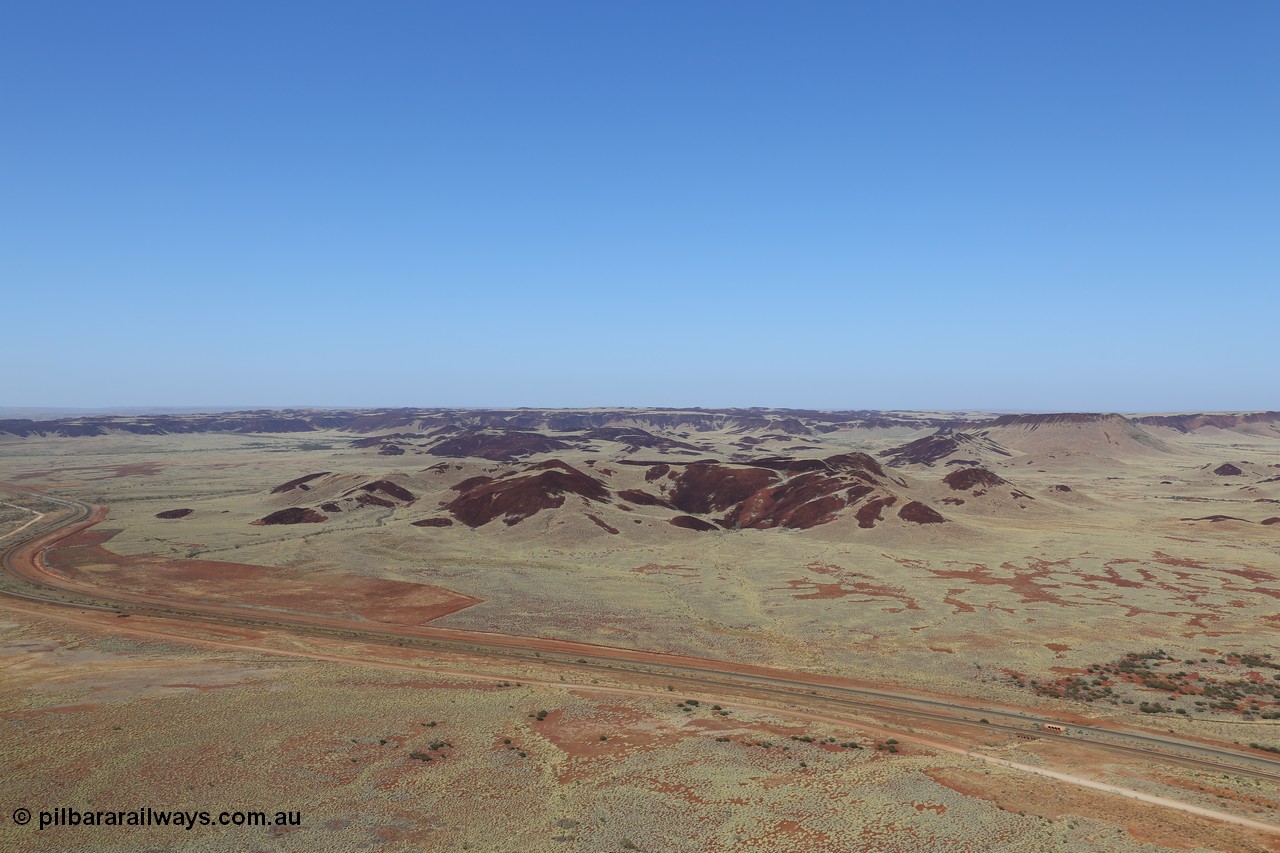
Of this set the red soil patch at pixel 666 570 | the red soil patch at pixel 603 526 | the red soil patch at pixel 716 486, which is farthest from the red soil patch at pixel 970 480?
the red soil patch at pixel 666 570

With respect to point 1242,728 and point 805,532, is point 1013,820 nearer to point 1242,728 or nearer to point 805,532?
point 1242,728

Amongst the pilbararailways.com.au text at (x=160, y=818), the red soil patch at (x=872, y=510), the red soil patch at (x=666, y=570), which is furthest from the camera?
the red soil patch at (x=872, y=510)

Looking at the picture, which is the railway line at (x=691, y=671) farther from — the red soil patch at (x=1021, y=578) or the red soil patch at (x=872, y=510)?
the red soil patch at (x=872, y=510)

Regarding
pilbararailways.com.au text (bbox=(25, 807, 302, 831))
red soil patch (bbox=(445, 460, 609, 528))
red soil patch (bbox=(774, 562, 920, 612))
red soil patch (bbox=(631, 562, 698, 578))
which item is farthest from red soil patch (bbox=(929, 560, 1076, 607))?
pilbararailways.com.au text (bbox=(25, 807, 302, 831))

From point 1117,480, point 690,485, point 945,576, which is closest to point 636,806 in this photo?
point 945,576

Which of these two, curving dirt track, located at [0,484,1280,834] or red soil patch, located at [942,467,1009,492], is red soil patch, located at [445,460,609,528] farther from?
red soil patch, located at [942,467,1009,492]
